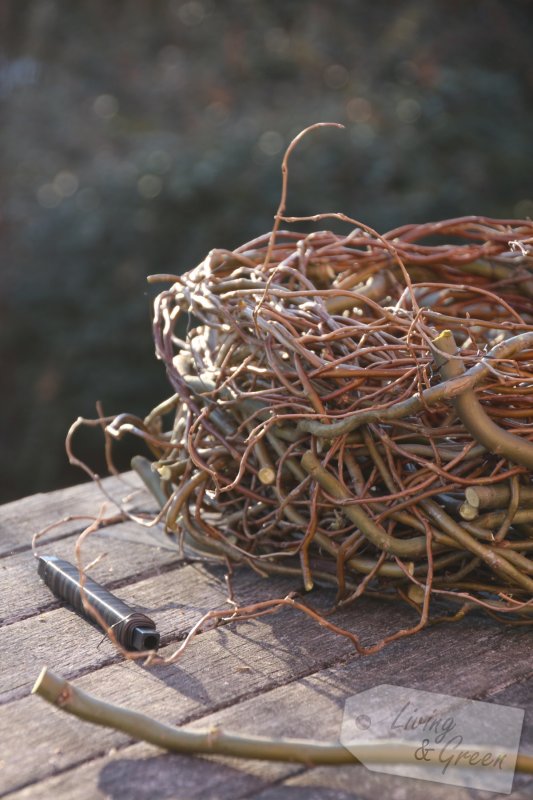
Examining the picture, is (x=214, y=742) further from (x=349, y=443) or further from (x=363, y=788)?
(x=349, y=443)

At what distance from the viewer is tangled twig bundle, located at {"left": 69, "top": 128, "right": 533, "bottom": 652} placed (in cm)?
81

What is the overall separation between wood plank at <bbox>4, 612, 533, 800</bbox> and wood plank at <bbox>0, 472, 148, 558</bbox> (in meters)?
0.35

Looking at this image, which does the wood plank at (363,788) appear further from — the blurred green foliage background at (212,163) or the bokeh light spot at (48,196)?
the bokeh light spot at (48,196)

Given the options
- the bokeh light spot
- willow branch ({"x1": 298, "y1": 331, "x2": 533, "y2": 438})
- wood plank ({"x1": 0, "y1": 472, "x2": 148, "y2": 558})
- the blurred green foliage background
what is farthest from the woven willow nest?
the bokeh light spot

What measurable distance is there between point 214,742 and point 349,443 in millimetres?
298

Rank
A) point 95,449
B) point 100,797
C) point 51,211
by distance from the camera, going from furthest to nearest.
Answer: point 51,211 → point 95,449 → point 100,797

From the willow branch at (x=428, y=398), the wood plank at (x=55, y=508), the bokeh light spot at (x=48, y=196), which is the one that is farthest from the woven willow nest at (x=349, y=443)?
the bokeh light spot at (x=48, y=196)

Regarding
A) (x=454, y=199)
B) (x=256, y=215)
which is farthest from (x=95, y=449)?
(x=454, y=199)

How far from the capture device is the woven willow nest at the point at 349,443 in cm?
81

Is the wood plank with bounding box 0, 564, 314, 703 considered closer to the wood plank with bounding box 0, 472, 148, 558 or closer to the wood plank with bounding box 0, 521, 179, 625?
the wood plank with bounding box 0, 521, 179, 625

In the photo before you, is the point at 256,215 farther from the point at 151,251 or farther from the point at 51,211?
the point at 51,211

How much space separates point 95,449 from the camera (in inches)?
135

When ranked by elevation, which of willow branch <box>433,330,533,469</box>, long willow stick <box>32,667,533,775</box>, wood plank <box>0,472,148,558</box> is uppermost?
willow branch <box>433,330,533,469</box>

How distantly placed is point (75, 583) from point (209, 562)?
0.15 meters
